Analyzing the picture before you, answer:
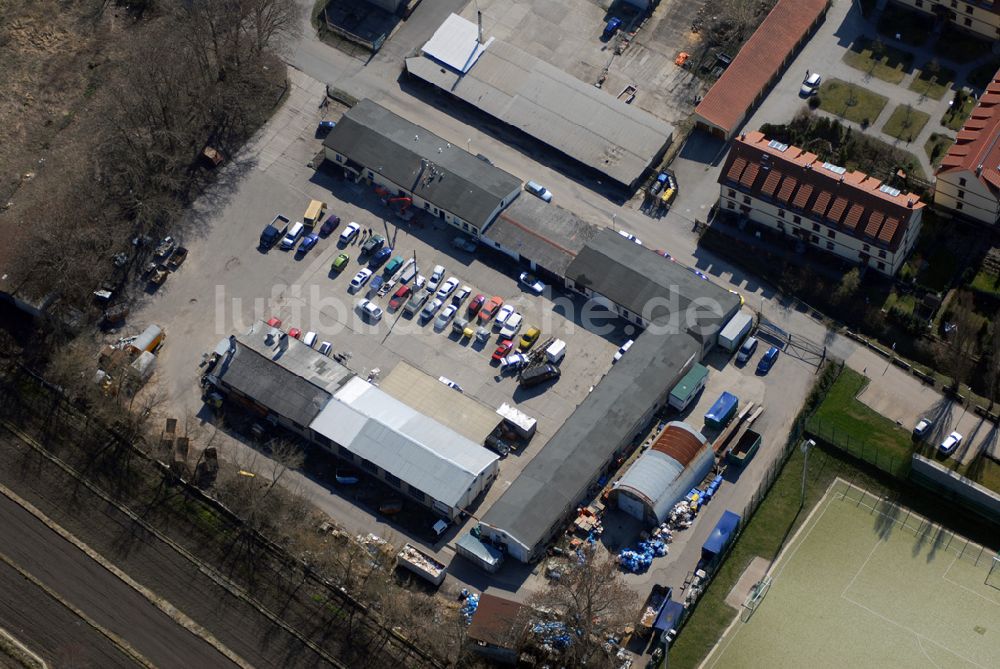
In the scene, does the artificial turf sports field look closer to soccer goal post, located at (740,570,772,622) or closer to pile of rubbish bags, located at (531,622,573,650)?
soccer goal post, located at (740,570,772,622)

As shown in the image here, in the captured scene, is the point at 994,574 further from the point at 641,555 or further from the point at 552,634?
the point at 552,634

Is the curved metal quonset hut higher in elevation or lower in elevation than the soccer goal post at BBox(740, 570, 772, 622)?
higher

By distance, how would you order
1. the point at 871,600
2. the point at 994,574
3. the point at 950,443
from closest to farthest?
the point at 871,600
the point at 994,574
the point at 950,443

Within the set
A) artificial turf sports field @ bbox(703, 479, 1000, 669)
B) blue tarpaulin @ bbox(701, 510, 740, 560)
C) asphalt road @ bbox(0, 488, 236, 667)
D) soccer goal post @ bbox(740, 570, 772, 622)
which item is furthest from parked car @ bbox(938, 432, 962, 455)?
asphalt road @ bbox(0, 488, 236, 667)

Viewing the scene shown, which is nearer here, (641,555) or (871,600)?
(871,600)

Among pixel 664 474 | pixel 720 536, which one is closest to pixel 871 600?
pixel 720 536

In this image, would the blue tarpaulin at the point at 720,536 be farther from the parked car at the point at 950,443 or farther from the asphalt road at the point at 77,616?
the asphalt road at the point at 77,616
